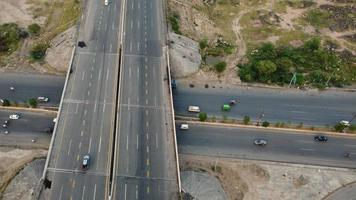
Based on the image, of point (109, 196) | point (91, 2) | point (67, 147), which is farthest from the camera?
point (91, 2)

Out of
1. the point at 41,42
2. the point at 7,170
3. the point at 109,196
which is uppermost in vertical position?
the point at 41,42

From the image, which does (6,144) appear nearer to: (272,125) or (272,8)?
(272,125)

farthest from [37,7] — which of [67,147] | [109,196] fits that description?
[109,196]

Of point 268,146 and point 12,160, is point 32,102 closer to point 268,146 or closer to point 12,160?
point 12,160

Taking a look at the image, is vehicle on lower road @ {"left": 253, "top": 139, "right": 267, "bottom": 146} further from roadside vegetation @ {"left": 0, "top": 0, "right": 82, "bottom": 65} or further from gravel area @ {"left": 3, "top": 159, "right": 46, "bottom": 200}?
roadside vegetation @ {"left": 0, "top": 0, "right": 82, "bottom": 65}

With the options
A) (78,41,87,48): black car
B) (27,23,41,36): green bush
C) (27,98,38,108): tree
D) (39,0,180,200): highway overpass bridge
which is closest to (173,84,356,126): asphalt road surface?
(39,0,180,200): highway overpass bridge

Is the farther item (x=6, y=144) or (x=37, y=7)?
(x=37, y=7)
